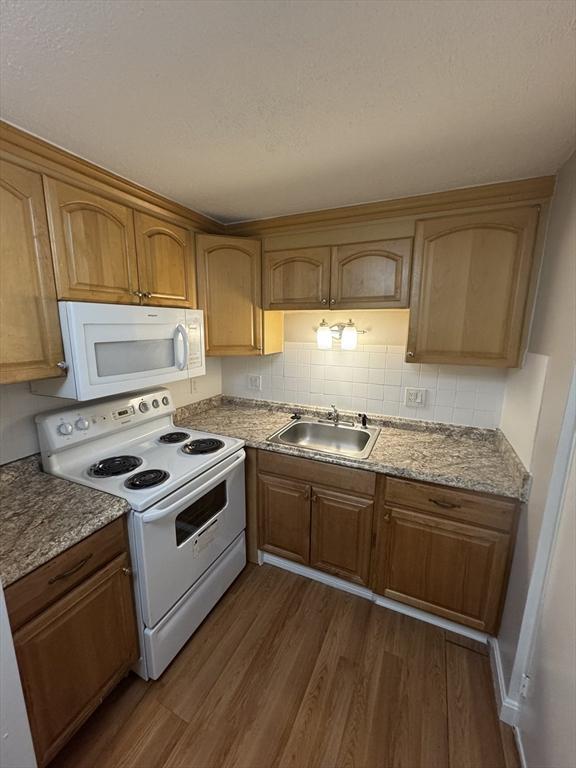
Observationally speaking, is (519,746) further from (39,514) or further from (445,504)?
(39,514)

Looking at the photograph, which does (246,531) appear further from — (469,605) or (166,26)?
(166,26)

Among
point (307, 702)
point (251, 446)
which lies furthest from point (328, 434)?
point (307, 702)

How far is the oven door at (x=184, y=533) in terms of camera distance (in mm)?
1314

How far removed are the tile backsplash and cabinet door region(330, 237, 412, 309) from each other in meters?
0.41

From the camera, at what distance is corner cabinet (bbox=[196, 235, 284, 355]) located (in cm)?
199

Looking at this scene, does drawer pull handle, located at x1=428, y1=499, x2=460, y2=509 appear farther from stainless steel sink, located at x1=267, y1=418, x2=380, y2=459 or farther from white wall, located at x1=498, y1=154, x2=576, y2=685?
stainless steel sink, located at x1=267, y1=418, x2=380, y2=459

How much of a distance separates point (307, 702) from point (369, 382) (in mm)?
1659

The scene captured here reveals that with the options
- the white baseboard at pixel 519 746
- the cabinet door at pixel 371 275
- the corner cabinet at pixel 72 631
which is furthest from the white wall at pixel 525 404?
the corner cabinet at pixel 72 631

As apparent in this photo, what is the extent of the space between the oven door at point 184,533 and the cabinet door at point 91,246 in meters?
0.95

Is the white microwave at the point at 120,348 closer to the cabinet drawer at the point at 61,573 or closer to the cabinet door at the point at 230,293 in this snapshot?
the cabinet door at the point at 230,293

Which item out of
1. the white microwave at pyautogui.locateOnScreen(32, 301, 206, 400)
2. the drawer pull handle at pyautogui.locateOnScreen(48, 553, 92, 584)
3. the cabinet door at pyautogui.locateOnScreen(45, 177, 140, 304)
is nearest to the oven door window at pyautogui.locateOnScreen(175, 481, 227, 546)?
the drawer pull handle at pyautogui.locateOnScreen(48, 553, 92, 584)

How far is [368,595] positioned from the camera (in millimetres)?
1852

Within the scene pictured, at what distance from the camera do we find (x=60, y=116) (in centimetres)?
105

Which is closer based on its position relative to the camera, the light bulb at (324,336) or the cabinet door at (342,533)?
the cabinet door at (342,533)
